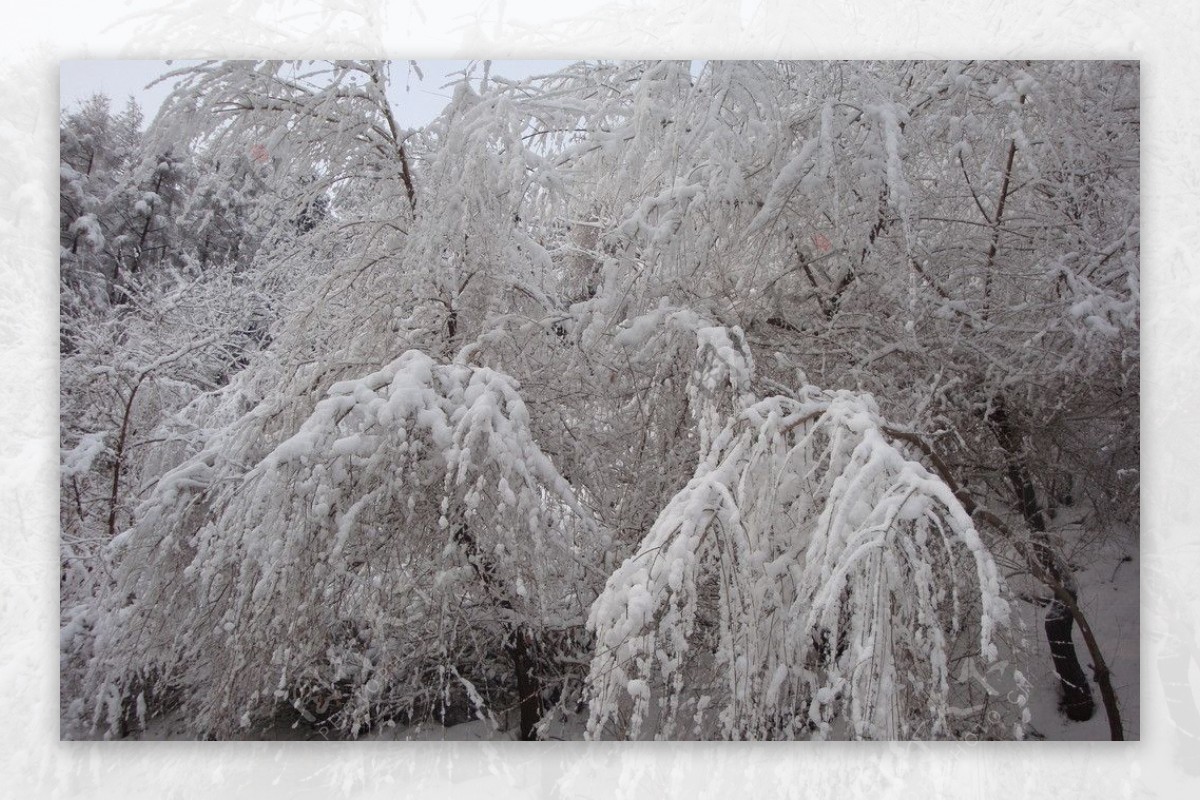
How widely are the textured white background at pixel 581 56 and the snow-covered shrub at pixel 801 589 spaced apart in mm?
276

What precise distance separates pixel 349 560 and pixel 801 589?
2.97ft

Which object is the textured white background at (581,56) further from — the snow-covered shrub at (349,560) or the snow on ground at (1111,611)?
the snow-covered shrub at (349,560)

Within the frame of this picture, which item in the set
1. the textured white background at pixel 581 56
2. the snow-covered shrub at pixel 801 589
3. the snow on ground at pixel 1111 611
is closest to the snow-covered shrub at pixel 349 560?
the textured white background at pixel 581 56

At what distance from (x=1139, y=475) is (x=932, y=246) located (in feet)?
2.37

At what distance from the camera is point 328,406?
1.77m

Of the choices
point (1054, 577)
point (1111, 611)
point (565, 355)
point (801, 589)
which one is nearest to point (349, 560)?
point (565, 355)

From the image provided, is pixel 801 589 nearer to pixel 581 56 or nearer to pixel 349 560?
pixel 349 560

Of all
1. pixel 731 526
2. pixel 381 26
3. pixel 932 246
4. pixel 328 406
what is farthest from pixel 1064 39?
pixel 328 406

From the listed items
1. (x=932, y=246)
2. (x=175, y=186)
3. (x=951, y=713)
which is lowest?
(x=951, y=713)

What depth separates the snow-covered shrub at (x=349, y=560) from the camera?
174 centimetres

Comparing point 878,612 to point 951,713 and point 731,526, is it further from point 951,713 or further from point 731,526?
point 951,713

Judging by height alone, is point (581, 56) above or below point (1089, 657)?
above

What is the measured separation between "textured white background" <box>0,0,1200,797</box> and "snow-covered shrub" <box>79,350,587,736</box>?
171mm

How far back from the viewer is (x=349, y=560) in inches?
73.7
